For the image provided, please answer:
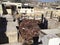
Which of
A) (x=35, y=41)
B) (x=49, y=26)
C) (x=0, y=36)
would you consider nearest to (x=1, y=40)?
(x=0, y=36)

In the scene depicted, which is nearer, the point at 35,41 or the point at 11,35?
the point at 35,41

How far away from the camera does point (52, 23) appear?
1221 cm

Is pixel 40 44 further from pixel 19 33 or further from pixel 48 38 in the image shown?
pixel 19 33

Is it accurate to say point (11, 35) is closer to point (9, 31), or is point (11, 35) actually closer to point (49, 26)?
point (9, 31)

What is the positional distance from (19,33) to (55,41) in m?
5.13

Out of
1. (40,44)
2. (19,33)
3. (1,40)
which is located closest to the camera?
(40,44)

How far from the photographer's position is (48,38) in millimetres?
4637

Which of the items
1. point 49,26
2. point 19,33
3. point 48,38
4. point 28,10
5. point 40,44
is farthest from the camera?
point 28,10

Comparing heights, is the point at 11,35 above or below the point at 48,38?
below

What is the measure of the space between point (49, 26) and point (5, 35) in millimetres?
4800

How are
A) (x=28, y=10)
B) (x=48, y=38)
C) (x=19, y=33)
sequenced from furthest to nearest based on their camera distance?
(x=28, y=10) → (x=19, y=33) → (x=48, y=38)

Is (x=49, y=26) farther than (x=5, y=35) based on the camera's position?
Yes

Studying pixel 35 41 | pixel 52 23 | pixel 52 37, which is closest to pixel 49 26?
pixel 52 23

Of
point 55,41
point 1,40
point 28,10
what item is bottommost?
point 1,40
